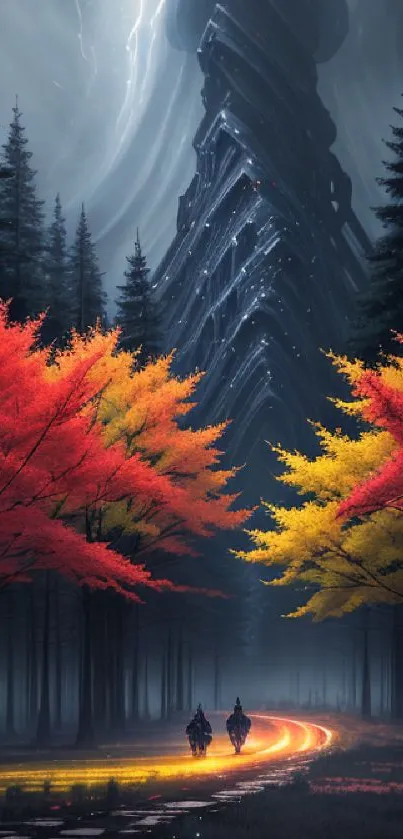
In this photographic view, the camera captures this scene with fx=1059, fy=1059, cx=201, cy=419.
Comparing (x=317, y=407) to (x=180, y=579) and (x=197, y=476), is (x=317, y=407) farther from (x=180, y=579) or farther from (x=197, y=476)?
(x=197, y=476)

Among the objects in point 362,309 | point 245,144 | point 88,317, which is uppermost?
point 245,144

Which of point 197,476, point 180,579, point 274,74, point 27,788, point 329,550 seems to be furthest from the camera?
point 274,74

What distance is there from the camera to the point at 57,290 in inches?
2670

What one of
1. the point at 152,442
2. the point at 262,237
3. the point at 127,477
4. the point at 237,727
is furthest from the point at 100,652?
the point at 262,237

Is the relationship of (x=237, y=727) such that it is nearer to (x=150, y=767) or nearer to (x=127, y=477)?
(x=150, y=767)

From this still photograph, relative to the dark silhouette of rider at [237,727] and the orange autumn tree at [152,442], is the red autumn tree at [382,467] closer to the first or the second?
the dark silhouette of rider at [237,727]

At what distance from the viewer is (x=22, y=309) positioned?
52.8 m

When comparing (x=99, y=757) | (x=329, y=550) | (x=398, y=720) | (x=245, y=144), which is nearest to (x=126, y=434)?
(x=329, y=550)

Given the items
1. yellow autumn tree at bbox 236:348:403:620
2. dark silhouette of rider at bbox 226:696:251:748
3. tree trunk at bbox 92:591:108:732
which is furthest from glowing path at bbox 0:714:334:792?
yellow autumn tree at bbox 236:348:403:620

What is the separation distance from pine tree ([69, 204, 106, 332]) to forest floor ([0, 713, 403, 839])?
43.2 meters

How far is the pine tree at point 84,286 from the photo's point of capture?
63.6 meters

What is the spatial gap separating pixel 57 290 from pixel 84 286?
1.78 metres

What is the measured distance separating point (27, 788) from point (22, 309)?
36332 mm

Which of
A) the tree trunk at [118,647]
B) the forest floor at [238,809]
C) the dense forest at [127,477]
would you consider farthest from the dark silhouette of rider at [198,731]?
the tree trunk at [118,647]
